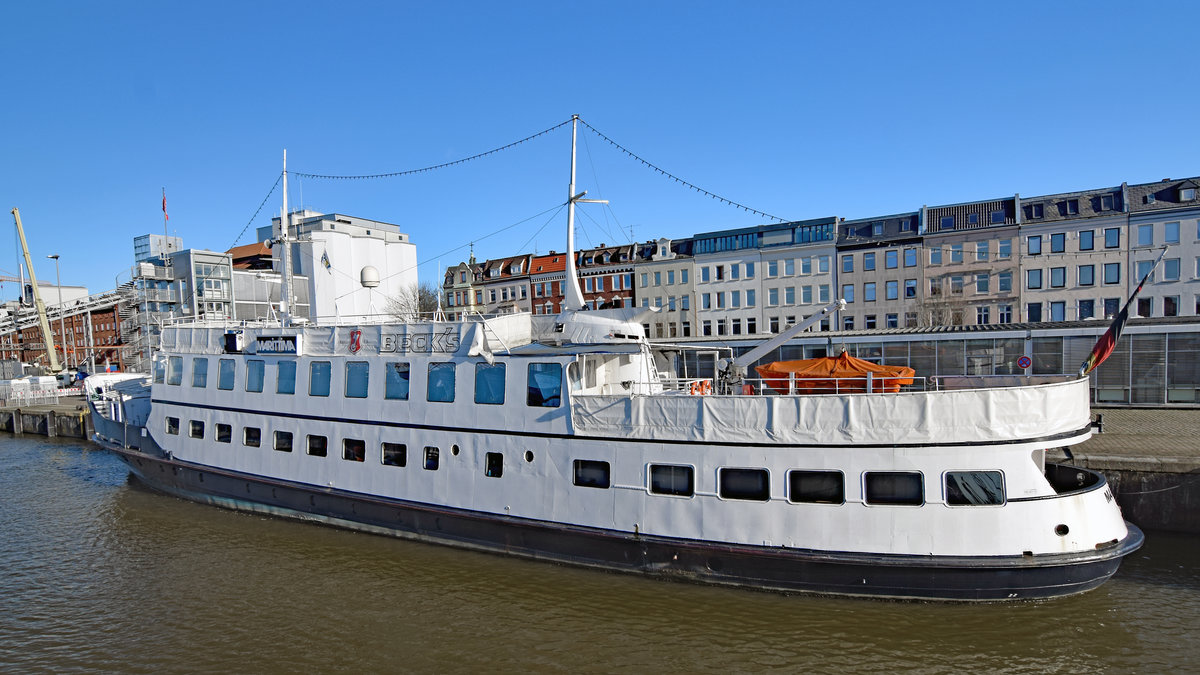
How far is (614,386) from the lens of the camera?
13.5 meters

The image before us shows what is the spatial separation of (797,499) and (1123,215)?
1414 inches

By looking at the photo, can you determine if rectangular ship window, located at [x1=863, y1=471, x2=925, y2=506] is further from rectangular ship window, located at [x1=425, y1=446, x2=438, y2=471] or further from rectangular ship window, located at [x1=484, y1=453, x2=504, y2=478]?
rectangular ship window, located at [x1=425, y1=446, x2=438, y2=471]

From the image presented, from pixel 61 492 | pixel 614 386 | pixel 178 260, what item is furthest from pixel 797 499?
pixel 178 260

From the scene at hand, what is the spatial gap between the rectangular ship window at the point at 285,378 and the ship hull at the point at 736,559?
2365mm

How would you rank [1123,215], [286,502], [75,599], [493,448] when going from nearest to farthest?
[75,599], [493,448], [286,502], [1123,215]

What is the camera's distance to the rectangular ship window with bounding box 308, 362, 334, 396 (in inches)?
582

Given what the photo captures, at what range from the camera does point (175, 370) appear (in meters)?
17.8

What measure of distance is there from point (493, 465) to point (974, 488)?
8.76 metres

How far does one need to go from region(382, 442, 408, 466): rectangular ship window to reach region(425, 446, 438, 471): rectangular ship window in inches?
23.3

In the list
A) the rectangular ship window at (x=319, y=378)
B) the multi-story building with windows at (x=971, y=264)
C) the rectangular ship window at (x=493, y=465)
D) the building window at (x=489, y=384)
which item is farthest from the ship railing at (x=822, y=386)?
the multi-story building with windows at (x=971, y=264)

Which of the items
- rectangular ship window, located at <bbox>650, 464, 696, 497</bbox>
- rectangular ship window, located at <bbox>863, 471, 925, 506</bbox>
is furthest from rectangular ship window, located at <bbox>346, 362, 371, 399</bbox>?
rectangular ship window, located at <bbox>863, 471, 925, 506</bbox>

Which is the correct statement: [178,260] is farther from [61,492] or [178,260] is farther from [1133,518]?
[1133,518]

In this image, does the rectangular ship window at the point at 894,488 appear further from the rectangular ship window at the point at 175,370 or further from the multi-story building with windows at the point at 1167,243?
the multi-story building with windows at the point at 1167,243

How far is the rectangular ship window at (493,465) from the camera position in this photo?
1256 cm
